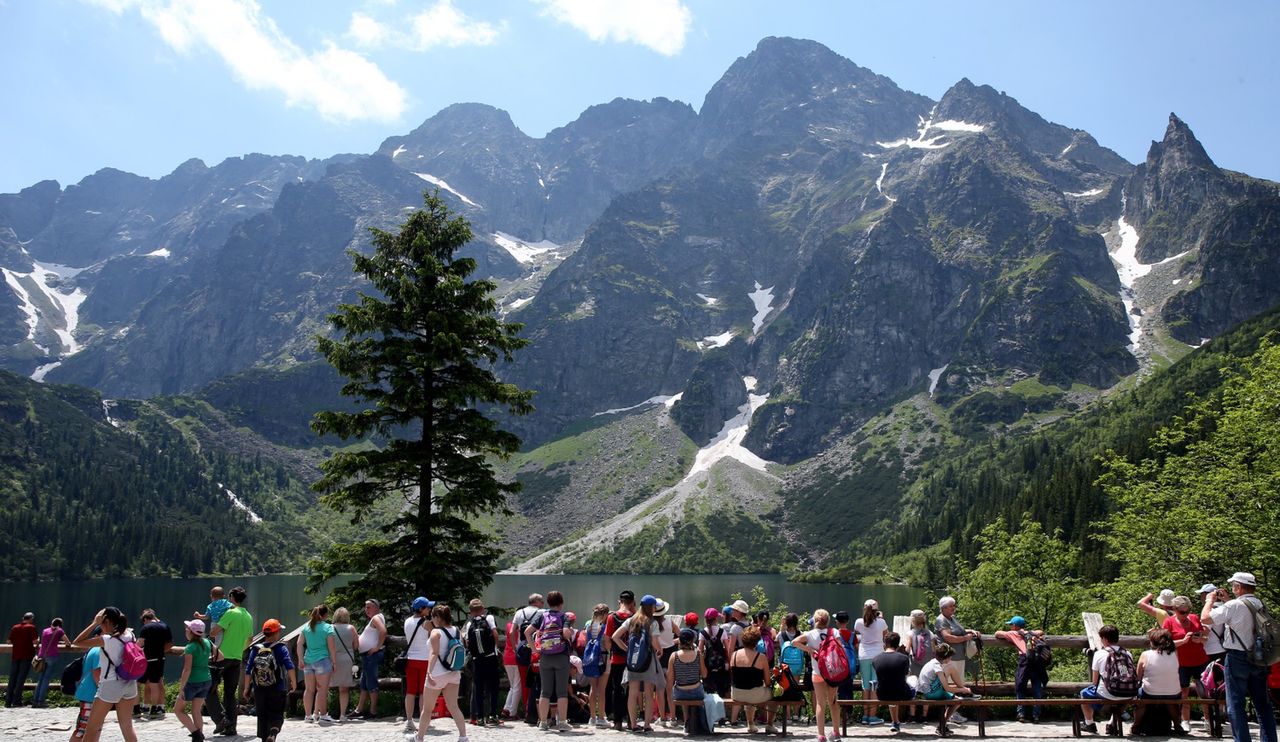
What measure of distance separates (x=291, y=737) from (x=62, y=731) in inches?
215

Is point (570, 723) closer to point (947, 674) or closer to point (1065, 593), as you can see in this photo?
point (947, 674)

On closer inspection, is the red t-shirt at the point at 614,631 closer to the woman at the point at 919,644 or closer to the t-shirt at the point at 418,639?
the t-shirt at the point at 418,639

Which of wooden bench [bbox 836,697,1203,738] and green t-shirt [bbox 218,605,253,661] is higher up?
green t-shirt [bbox 218,605,253,661]

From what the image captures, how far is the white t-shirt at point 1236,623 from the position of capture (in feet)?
47.5

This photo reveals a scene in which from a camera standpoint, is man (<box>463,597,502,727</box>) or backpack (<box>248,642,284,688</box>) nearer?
backpack (<box>248,642,284,688</box>)

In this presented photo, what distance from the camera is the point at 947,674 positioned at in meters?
17.5

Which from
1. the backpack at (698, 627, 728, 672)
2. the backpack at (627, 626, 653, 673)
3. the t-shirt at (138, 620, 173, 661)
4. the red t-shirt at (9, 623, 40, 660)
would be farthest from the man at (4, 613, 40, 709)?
the backpack at (698, 627, 728, 672)

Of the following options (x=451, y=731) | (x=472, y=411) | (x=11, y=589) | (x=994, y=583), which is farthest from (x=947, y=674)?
(x=11, y=589)

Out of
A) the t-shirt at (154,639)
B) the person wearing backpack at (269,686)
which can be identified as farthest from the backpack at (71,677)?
the person wearing backpack at (269,686)

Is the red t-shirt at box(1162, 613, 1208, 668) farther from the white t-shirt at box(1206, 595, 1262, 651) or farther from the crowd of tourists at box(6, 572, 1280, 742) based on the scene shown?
the white t-shirt at box(1206, 595, 1262, 651)

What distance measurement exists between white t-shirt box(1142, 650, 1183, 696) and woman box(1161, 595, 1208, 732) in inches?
21.7

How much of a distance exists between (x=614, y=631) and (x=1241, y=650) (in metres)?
11.6

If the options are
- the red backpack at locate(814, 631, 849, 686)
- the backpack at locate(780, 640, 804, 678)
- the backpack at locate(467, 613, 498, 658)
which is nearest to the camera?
the red backpack at locate(814, 631, 849, 686)

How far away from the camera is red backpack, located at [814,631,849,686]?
15.8 m
